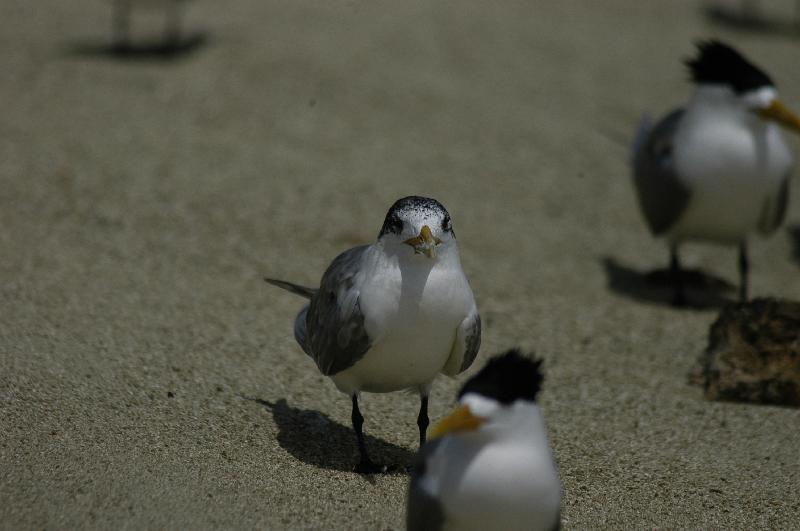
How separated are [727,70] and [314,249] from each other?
8.83 ft

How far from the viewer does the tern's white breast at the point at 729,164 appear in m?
6.25

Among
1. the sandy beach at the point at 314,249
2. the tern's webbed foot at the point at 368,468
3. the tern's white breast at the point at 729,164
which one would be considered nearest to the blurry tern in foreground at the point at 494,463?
the sandy beach at the point at 314,249

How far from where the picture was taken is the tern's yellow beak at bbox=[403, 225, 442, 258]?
3.54 meters

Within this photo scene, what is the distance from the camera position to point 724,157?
6262mm

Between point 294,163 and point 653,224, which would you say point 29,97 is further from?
point 653,224

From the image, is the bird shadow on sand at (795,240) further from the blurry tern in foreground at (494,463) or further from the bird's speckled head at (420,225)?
the blurry tern in foreground at (494,463)

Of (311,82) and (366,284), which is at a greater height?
(366,284)

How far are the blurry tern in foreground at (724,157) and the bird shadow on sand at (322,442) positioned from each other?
9.64 ft

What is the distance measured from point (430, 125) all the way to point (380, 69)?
0.98 metres

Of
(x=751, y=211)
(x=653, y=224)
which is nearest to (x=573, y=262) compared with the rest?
(x=653, y=224)

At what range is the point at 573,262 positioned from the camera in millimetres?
7023

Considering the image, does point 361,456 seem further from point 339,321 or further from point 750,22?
point 750,22

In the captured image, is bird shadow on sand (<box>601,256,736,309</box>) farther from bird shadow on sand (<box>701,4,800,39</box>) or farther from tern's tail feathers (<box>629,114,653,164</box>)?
bird shadow on sand (<box>701,4,800,39</box>)

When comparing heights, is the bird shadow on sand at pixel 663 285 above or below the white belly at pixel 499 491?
below
